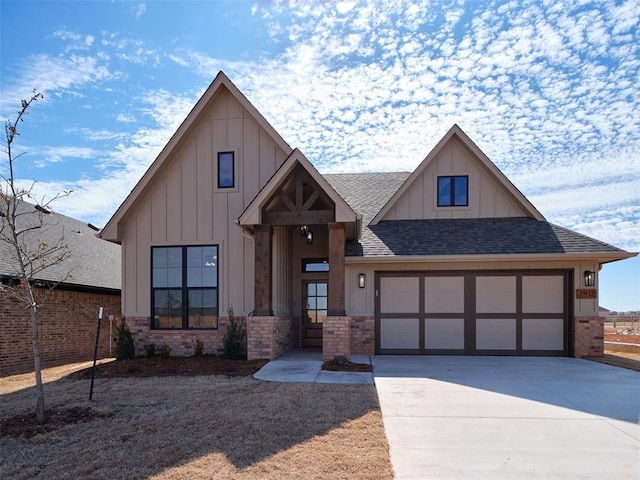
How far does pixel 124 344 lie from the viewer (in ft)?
36.2

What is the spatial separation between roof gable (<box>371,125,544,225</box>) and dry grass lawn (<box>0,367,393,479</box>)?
6.76m

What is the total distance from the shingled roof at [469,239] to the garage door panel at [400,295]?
38.8 inches

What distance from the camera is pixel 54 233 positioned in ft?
50.8

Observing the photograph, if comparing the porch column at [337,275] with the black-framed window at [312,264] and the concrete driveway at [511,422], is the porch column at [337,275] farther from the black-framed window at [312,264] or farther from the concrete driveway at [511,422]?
the black-framed window at [312,264]

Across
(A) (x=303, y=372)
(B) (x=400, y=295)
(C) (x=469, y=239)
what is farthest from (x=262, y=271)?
(C) (x=469, y=239)

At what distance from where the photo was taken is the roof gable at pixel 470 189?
12.5m

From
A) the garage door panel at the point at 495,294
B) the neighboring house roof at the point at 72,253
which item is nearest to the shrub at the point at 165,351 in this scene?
the neighboring house roof at the point at 72,253

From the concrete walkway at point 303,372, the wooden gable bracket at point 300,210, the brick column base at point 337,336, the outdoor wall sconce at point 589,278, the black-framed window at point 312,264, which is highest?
the wooden gable bracket at point 300,210

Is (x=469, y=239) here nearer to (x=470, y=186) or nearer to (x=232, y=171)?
(x=470, y=186)

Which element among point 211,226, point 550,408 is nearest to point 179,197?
point 211,226

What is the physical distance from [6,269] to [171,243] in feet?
13.8

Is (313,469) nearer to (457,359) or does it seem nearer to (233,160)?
(457,359)

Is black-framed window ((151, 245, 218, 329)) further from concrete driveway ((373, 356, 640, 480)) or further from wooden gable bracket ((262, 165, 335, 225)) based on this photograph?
concrete driveway ((373, 356, 640, 480))

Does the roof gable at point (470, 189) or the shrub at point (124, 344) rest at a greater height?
the roof gable at point (470, 189)
